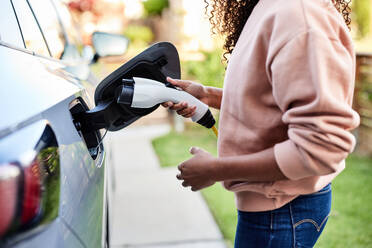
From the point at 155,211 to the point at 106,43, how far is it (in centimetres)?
151

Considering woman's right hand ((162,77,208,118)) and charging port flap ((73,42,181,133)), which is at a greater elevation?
charging port flap ((73,42,181,133))

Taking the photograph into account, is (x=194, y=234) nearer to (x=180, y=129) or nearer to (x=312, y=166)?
(x=312, y=166)

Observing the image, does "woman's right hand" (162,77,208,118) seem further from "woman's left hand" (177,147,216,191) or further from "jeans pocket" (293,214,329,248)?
"jeans pocket" (293,214,329,248)

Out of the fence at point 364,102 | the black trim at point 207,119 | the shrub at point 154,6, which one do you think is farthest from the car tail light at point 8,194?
the shrub at point 154,6

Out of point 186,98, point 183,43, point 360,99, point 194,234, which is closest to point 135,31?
point 183,43

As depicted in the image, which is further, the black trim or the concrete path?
the concrete path

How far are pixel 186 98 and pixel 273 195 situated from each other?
0.46 meters

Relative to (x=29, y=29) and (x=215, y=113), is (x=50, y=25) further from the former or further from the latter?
(x=215, y=113)

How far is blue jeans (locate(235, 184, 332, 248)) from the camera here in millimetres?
1356

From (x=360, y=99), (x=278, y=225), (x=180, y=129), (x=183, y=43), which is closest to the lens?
(x=278, y=225)

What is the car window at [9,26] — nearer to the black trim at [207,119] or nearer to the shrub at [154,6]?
the black trim at [207,119]

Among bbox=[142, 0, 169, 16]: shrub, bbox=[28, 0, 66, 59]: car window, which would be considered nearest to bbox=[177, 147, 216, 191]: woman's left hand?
bbox=[28, 0, 66, 59]: car window

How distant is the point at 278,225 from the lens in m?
1.36

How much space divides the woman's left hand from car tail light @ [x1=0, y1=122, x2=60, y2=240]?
376 millimetres
